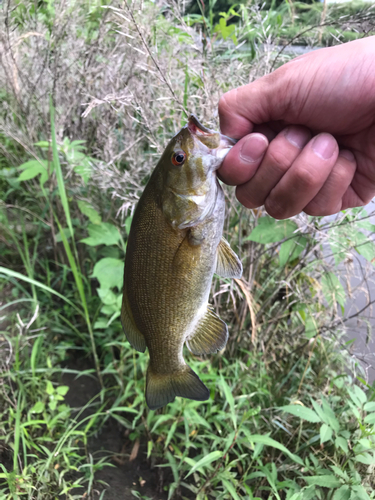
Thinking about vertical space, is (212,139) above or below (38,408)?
above

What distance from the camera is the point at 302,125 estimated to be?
4.07 feet

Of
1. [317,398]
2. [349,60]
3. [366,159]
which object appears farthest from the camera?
[317,398]

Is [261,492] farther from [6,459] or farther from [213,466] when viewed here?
[6,459]

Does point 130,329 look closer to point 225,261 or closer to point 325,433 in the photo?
point 225,261

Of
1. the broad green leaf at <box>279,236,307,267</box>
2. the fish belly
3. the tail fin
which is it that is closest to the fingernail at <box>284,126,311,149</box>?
the fish belly

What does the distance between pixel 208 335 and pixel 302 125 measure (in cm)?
91

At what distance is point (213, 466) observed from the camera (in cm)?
187

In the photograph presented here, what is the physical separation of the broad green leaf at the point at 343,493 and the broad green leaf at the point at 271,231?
4.06 ft

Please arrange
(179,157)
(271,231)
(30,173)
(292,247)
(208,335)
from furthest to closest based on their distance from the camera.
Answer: (30,173) → (292,247) → (271,231) → (208,335) → (179,157)

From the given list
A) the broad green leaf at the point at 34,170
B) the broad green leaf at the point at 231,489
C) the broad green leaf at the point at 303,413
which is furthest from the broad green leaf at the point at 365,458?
the broad green leaf at the point at 34,170

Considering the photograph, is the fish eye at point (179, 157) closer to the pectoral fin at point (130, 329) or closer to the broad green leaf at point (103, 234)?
the pectoral fin at point (130, 329)

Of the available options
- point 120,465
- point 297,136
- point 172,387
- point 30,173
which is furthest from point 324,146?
point 120,465

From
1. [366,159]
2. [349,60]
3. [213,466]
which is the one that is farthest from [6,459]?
[349,60]

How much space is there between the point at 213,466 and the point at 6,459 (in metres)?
1.16
